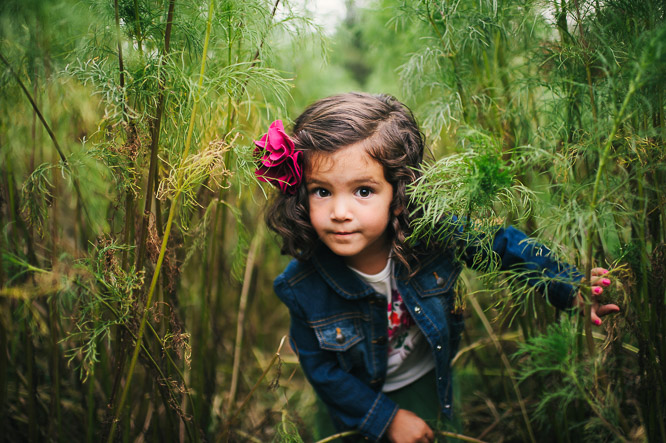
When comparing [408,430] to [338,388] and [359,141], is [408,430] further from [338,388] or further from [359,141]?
[359,141]

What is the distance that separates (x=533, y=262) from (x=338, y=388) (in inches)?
24.6

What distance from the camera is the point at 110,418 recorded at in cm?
100

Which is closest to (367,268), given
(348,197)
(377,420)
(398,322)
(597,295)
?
(398,322)

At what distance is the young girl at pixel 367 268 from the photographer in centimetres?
110

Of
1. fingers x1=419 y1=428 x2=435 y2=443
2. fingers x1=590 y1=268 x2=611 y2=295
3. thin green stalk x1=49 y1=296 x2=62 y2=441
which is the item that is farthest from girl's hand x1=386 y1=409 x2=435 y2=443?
thin green stalk x1=49 y1=296 x2=62 y2=441

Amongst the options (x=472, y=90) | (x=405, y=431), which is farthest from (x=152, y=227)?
(x=472, y=90)

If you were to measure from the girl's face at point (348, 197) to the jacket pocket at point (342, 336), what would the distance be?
0.26 meters

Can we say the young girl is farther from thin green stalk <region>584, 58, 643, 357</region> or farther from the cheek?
thin green stalk <region>584, 58, 643, 357</region>

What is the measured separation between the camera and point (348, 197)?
109 centimetres

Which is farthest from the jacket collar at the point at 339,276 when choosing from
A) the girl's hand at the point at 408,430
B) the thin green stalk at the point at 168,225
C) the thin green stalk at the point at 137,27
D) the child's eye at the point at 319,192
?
the thin green stalk at the point at 137,27

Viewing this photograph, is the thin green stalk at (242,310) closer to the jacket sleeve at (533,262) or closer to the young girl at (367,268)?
the young girl at (367,268)

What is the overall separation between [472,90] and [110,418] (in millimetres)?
1340

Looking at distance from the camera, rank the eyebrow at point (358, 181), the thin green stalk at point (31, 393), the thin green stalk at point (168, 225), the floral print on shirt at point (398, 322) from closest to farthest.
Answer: the thin green stalk at point (168, 225) → the eyebrow at point (358, 181) → the thin green stalk at point (31, 393) → the floral print on shirt at point (398, 322)

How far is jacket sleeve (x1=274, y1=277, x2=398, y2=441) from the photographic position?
123 cm
